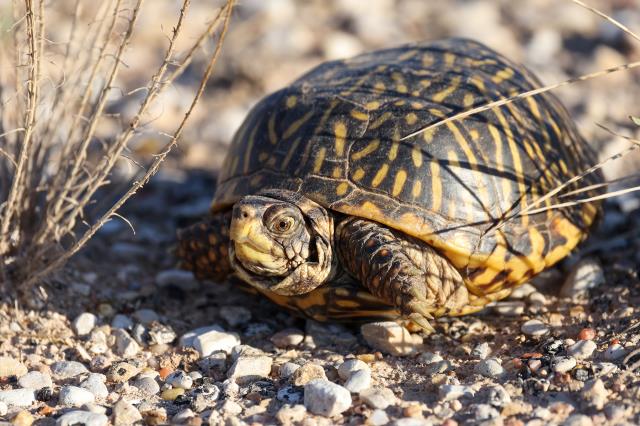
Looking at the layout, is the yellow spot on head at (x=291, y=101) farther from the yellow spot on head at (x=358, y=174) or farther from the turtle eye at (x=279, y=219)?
the turtle eye at (x=279, y=219)

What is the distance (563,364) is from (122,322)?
2.03 m

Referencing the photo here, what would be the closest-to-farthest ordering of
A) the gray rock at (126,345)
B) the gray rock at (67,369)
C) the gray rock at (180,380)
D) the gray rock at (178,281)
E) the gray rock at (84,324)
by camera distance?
the gray rock at (180,380) → the gray rock at (67,369) → the gray rock at (126,345) → the gray rock at (84,324) → the gray rock at (178,281)

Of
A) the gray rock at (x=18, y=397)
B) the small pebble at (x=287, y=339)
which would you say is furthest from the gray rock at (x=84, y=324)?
the small pebble at (x=287, y=339)

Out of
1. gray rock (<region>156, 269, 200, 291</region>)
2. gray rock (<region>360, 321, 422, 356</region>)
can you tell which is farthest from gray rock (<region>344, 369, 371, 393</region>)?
gray rock (<region>156, 269, 200, 291</region>)

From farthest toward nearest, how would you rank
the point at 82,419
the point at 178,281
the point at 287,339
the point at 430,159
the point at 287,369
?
1. the point at 178,281
2. the point at 287,339
3. the point at 430,159
4. the point at 287,369
5. the point at 82,419

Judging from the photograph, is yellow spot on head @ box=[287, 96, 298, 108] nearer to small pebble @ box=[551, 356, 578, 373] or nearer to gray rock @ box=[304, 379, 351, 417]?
gray rock @ box=[304, 379, 351, 417]

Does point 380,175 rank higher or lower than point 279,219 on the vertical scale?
higher

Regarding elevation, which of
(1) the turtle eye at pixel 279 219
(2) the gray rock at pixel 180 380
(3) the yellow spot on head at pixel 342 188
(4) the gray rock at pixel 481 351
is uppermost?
(3) the yellow spot on head at pixel 342 188

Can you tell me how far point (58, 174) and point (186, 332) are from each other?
100 cm

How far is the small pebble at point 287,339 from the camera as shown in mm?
3553

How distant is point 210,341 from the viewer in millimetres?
3463

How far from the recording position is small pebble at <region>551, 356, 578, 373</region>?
9.78 feet

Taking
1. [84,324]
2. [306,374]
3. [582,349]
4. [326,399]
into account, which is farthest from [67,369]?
[582,349]

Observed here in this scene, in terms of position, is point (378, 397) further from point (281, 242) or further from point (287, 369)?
point (281, 242)
